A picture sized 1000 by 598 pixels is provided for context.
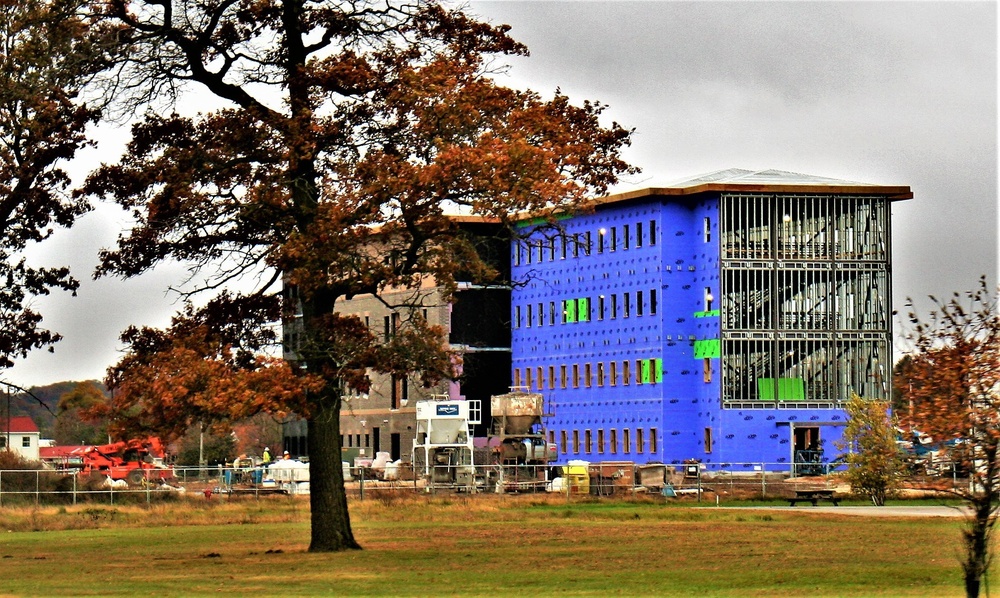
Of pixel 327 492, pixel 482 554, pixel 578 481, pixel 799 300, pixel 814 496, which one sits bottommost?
pixel 482 554

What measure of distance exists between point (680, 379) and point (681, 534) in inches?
2757

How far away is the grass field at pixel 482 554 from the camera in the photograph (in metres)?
30.7

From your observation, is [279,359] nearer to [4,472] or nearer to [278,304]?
[278,304]

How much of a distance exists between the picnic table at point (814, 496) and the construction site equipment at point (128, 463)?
2202 cm

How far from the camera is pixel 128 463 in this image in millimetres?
68750

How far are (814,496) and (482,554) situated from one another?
3140cm

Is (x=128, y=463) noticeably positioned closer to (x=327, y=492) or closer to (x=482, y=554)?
(x=327, y=492)

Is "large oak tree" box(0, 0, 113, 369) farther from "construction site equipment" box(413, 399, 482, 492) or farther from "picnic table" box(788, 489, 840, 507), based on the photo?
"construction site equipment" box(413, 399, 482, 492)

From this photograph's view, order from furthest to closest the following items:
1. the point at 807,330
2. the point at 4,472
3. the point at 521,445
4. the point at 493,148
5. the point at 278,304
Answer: the point at 807,330, the point at 521,445, the point at 4,472, the point at 278,304, the point at 493,148

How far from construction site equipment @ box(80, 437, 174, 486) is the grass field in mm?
2140

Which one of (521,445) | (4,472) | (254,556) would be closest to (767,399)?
(521,445)

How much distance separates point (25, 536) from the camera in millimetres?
53094

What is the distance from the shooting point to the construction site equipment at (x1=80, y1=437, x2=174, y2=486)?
37.1 m

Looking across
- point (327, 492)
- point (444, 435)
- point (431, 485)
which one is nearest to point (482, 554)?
point (327, 492)
